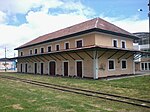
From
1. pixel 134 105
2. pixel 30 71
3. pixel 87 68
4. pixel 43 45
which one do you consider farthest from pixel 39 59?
pixel 134 105

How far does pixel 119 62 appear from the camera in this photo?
25.8 m

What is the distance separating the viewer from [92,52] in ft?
74.2

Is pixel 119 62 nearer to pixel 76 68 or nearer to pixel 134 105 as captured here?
pixel 76 68

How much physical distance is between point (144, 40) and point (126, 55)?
19.7 meters

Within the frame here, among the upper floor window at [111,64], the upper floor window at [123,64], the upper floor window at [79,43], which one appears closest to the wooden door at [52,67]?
the upper floor window at [79,43]

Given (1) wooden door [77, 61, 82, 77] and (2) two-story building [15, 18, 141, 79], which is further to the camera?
(1) wooden door [77, 61, 82, 77]

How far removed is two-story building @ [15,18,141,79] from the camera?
74.5 ft

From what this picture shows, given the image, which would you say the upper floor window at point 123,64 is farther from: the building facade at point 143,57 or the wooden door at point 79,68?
the building facade at point 143,57

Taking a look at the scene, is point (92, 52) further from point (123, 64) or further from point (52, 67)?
point (52, 67)

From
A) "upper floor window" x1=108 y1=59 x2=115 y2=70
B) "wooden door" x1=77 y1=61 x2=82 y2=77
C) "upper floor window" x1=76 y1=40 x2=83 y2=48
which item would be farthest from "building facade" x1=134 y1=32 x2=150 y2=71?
"wooden door" x1=77 y1=61 x2=82 y2=77

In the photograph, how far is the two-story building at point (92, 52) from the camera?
74.5 feet

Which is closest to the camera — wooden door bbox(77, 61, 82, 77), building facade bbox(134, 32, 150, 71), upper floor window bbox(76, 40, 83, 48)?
wooden door bbox(77, 61, 82, 77)

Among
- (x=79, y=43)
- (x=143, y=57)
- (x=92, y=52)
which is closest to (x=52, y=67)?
(x=79, y=43)

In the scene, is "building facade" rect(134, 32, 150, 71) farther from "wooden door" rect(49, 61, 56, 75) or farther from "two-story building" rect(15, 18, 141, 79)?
"wooden door" rect(49, 61, 56, 75)
